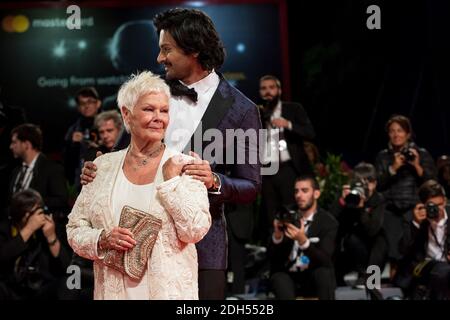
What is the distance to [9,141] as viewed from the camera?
651cm

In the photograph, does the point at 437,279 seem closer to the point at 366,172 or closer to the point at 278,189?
the point at 366,172

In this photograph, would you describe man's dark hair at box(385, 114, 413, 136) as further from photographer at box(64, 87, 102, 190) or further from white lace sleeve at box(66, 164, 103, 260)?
white lace sleeve at box(66, 164, 103, 260)

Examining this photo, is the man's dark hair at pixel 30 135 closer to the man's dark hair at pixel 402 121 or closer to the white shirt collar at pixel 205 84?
the man's dark hair at pixel 402 121

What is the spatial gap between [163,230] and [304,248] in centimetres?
317

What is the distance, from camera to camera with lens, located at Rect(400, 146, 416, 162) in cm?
592

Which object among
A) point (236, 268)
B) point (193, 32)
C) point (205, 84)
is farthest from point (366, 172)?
point (193, 32)

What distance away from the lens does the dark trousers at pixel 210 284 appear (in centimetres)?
257

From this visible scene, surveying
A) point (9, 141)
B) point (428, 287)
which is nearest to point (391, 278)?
point (428, 287)

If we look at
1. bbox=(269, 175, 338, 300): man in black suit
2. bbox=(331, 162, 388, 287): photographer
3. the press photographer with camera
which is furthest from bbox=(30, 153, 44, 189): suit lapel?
the press photographer with camera

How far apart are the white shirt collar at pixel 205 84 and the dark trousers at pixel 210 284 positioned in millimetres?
576

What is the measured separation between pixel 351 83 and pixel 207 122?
534 centimetres

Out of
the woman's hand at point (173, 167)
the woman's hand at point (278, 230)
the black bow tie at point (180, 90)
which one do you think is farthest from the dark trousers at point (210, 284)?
the woman's hand at point (278, 230)

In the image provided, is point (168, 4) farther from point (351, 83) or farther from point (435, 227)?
point (435, 227)

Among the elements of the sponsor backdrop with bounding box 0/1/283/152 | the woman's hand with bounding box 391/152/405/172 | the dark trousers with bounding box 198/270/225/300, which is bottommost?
the dark trousers with bounding box 198/270/225/300
